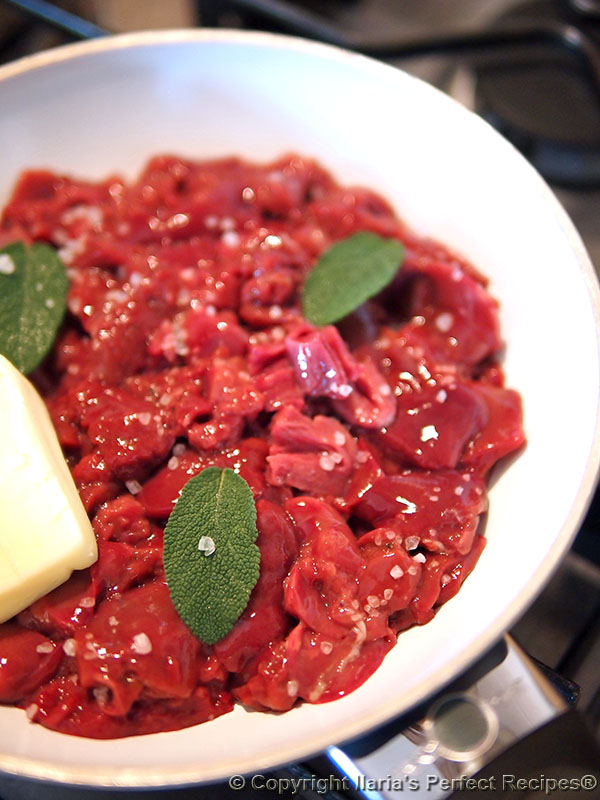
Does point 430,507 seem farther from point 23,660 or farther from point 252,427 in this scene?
point 23,660

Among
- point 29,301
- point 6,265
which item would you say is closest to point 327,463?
point 29,301

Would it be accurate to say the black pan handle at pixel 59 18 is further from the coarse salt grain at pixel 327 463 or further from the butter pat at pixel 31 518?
the coarse salt grain at pixel 327 463

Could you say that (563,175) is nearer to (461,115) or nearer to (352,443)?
(461,115)

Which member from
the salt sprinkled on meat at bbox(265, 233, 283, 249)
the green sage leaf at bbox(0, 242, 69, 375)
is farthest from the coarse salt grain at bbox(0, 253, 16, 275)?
the salt sprinkled on meat at bbox(265, 233, 283, 249)

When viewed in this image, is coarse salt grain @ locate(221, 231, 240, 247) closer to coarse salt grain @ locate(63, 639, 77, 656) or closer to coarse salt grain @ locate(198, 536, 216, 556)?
coarse salt grain @ locate(198, 536, 216, 556)

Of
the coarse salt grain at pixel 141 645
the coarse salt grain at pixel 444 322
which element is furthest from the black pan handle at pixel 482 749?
the coarse salt grain at pixel 444 322
